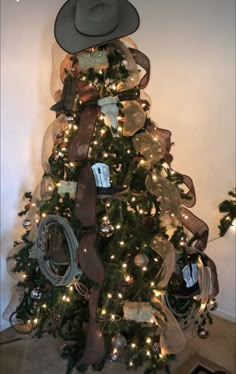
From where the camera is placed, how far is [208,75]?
203 cm

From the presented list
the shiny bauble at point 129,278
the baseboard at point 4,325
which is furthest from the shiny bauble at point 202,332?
the baseboard at point 4,325

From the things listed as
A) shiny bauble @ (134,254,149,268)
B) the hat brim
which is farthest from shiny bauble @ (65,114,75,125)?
shiny bauble @ (134,254,149,268)

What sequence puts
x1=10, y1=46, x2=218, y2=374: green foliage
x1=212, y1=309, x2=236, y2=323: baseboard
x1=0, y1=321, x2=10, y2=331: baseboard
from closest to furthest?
x1=10, y1=46, x2=218, y2=374: green foliage
x1=0, y1=321, x2=10, y2=331: baseboard
x1=212, y1=309, x2=236, y2=323: baseboard

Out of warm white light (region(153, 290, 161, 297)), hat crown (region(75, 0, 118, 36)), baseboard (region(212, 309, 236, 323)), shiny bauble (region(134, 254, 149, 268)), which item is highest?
hat crown (region(75, 0, 118, 36))

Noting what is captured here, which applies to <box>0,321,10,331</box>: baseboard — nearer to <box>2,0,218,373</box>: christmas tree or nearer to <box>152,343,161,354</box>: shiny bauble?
<box>2,0,218,373</box>: christmas tree

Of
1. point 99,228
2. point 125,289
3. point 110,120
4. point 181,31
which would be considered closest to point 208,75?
point 181,31

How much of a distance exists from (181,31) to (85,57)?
0.87 meters

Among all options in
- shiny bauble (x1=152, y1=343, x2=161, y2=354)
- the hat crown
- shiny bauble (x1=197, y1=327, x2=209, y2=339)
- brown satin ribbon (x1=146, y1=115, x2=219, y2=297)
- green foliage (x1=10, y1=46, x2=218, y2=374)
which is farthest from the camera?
shiny bauble (x1=197, y1=327, x2=209, y2=339)

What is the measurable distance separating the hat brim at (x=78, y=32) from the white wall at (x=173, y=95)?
361 millimetres

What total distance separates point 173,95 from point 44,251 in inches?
50.2

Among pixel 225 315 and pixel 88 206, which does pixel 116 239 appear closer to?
pixel 88 206

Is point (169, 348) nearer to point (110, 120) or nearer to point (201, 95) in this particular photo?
point (110, 120)

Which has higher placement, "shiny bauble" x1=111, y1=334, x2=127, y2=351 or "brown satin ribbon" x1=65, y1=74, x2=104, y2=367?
"brown satin ribbon" x1=65, y1=74, x2=104, y2=367

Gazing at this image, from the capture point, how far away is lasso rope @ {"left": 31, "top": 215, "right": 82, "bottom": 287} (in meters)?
1.50
